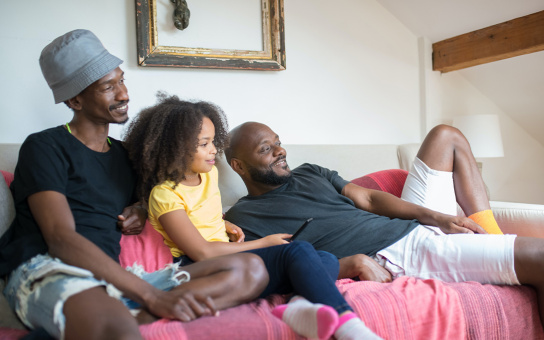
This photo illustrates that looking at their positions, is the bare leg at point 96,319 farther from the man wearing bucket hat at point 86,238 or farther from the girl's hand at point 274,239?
the girl's hand at point 274,239

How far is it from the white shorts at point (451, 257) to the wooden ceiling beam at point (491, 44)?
1.60 m

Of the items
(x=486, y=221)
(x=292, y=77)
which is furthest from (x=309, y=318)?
(x=292, y=77)

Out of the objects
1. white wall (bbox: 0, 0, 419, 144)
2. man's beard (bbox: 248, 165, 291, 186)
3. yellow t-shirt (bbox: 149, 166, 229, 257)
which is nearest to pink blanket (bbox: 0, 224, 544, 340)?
yellow t-shirt (bbox: 149, 166, 229, 257)

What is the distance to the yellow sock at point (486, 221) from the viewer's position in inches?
73.8

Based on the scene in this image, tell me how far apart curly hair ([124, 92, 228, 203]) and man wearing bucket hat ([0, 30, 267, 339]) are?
50 millimetres

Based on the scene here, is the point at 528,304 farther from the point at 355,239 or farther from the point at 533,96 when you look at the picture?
the point at 533,96

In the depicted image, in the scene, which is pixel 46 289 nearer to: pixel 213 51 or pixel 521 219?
pixel 213 51

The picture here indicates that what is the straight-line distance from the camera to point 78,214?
53.8 inches

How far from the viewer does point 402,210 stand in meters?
1.88

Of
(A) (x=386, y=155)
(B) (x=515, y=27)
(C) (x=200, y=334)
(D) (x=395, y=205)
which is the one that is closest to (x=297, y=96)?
(A) (x=386, y=155)

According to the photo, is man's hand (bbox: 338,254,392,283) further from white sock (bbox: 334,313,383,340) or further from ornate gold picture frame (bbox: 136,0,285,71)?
ornate gold picture frame (bbox: 136,0,285,71)

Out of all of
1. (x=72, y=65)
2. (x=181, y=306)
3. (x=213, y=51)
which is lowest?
(x=181, y=306)

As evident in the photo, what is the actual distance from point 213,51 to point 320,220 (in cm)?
110

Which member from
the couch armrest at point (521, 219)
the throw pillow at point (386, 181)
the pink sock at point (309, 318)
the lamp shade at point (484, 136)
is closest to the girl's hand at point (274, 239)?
the pink sock at point (309, 318)
